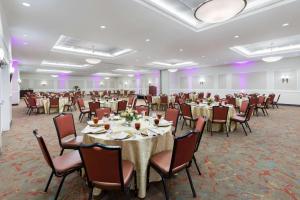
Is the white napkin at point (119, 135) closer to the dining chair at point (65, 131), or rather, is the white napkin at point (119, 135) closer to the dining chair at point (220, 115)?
the dining chair at point (65, 131)

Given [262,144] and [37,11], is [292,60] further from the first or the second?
[37,11]

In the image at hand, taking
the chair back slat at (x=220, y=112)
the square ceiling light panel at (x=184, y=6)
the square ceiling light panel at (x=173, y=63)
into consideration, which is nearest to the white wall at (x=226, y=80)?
the square ceiling light panel at (x=173, y=63)

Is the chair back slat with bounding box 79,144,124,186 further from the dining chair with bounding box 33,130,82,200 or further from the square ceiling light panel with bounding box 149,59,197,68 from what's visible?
the square ceiling light panel with bounding box 149,59,197,68

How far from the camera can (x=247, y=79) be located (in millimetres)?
12773

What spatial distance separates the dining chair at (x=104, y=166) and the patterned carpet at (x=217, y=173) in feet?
1.88

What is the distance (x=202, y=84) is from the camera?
15.5 meters

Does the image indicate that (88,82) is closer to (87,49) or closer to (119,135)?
(87,49)

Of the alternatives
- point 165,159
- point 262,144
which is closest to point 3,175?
point 165,159

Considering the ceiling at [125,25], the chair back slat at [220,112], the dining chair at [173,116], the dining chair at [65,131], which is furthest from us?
the chair back slat at [220,112]

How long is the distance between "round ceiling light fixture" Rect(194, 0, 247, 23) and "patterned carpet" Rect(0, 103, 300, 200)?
270 cm

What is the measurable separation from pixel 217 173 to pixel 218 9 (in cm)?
276

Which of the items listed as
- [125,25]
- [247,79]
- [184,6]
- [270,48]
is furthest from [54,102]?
[247,79]

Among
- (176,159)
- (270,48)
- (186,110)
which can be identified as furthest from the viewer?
(270,48)

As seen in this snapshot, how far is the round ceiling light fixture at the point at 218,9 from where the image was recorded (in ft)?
8.54
